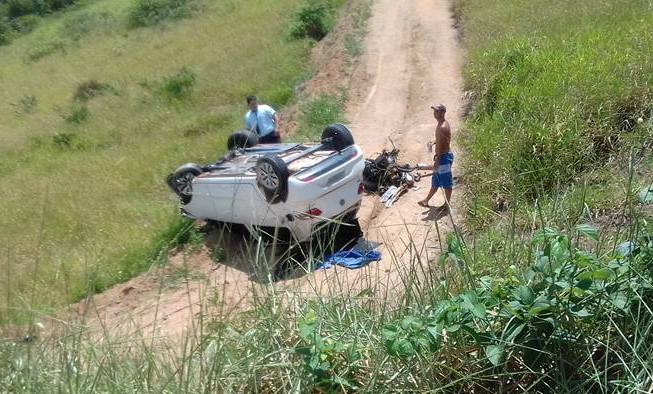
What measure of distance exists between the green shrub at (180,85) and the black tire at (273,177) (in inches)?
505

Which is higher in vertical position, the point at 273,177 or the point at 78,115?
the point at 273,177

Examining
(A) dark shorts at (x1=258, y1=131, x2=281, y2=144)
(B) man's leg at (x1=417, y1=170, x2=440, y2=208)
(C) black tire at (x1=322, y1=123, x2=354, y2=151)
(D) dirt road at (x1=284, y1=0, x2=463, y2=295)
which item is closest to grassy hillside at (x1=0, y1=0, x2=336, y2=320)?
(A) dark shorts at (x1=258, y1=131, x2=281, y2=144)

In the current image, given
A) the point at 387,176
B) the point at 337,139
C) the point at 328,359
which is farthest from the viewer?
the point at 387,176

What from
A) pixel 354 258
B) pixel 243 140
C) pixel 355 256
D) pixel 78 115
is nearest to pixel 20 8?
pixel 78 115

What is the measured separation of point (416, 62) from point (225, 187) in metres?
8.96

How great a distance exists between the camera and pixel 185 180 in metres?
10.6

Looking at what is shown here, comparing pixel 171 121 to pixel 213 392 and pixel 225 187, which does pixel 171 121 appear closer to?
pixel 225 187

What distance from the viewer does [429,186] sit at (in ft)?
36.7

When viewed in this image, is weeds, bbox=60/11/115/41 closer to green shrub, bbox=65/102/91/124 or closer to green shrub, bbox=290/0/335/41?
green shrub, bbox=65/102/91/124

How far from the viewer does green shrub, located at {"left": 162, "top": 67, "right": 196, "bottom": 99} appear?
21219 mm

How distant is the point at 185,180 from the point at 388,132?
4.79 metres

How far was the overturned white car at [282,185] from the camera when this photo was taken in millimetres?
8750

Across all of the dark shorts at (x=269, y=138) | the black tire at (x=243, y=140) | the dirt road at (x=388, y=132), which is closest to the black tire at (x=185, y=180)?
the dirt road at (x=388, y=132)

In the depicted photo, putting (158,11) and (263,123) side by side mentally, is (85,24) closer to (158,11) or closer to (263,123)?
(158,11)
